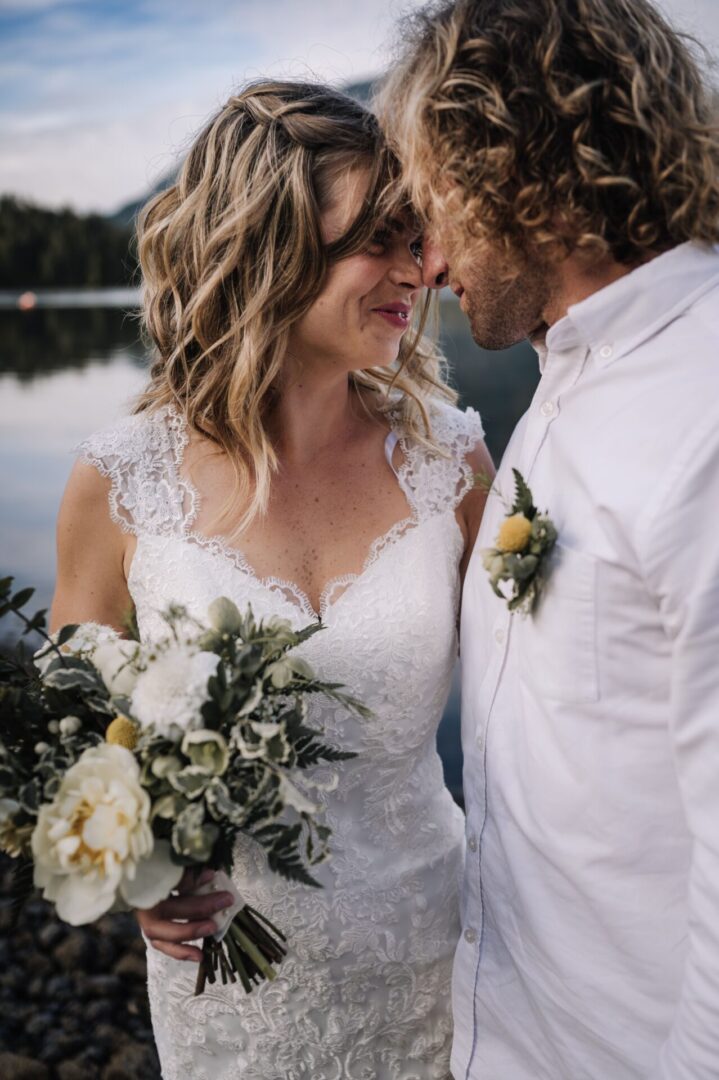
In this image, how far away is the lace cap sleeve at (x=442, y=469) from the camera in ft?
8.61

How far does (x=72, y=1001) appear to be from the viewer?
4.02 m

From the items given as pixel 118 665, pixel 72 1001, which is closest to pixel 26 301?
pixel 72 1001

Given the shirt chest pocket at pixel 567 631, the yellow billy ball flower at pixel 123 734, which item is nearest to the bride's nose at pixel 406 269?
the shirt chest pocket at pixel 567 631

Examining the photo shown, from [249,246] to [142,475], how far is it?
2.25 ft

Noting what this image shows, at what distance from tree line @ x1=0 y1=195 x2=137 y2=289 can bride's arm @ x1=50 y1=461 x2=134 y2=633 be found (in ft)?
75.4

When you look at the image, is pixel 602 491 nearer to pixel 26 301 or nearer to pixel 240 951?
pixel 240 951

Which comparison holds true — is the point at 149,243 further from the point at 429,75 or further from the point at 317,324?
the point at 429,75

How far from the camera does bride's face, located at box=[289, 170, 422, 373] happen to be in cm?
244

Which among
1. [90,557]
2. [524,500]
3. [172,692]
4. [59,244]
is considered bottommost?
[59,244]

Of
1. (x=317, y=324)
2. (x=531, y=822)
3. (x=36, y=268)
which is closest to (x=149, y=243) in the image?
(x=317, y=324)

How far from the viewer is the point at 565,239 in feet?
5.93

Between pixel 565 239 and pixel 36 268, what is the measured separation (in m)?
26.6

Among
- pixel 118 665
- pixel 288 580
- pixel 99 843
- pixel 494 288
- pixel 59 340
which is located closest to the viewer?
pixel 99 843

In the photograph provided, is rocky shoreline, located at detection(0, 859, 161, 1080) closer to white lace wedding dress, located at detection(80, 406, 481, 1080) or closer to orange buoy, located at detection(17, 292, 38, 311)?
white lace wedding dress, located at detection(80, 406, 481, 1080)
